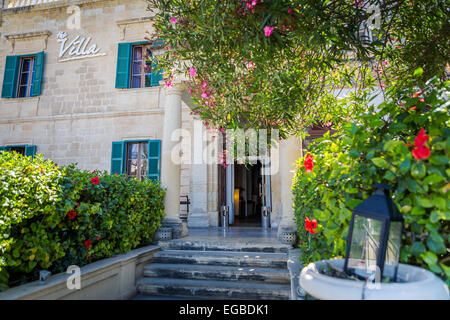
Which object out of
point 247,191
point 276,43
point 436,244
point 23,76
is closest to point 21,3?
point 23,76

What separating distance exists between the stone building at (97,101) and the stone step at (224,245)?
3081mm

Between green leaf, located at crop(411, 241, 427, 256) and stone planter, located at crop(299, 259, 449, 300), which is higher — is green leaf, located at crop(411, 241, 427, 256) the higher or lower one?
the higher one

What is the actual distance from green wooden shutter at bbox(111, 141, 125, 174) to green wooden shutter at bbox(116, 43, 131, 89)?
1.89 metres

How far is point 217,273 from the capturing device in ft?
13.7

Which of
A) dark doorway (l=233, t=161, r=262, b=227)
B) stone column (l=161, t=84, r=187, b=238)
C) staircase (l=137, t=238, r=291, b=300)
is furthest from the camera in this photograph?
dark doorway (l=233, t=161, r=262, b=227)

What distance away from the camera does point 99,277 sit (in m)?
3.48

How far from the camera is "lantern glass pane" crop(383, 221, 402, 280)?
49.1 inches

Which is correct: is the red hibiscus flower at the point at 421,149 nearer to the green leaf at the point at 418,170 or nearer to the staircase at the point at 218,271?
the green leaf at the point at 418,170

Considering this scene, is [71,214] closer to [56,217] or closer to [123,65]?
[56,217]

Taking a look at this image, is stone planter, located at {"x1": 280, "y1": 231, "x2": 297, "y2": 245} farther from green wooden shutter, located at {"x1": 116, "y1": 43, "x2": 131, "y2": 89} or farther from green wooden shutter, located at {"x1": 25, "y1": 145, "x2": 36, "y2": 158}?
green wooden shutter, located at {"x1": 25, "y1": 145, "x2": 36, "y2": 158}

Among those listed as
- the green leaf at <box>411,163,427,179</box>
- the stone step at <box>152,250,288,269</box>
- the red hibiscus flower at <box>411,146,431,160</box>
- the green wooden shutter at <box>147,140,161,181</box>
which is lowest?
the stone step at <box>152,250,288,269</box>

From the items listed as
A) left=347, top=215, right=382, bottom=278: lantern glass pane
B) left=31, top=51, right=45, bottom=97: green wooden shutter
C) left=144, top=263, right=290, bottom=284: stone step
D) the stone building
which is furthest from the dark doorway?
left=347, top=215, right=382, bottom=278: lantern glass pane

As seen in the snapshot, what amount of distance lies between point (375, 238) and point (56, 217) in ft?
10.0
